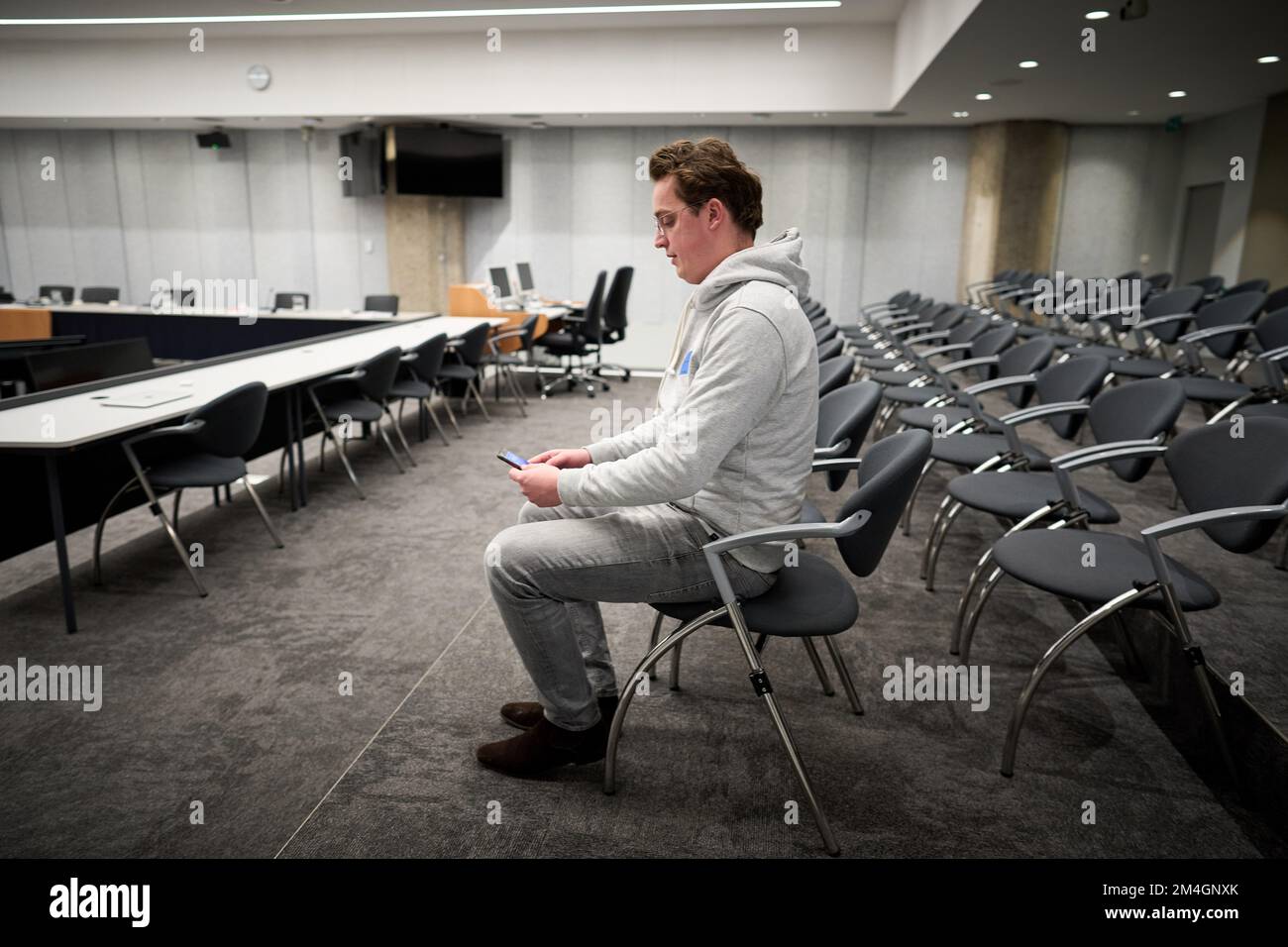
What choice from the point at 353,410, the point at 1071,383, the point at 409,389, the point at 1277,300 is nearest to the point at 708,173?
the point at 1071,383

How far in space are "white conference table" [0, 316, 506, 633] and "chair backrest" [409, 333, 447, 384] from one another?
1.02 ft

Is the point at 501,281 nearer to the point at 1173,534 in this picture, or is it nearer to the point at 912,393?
the point at 912,393

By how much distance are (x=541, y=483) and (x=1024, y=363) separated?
3137 mm

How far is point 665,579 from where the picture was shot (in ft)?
6.42

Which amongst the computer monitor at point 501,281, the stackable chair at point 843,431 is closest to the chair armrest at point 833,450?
the stackable chair at point 843,431

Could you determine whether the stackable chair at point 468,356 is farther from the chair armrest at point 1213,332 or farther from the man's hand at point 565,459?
the chair armrest at point 1213,332

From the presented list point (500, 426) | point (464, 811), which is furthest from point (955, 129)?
point (464, 811)

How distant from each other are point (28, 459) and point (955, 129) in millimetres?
10717

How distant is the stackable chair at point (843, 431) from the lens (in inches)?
102

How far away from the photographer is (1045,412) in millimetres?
3182

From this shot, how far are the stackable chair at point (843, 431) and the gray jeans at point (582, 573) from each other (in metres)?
0.62
